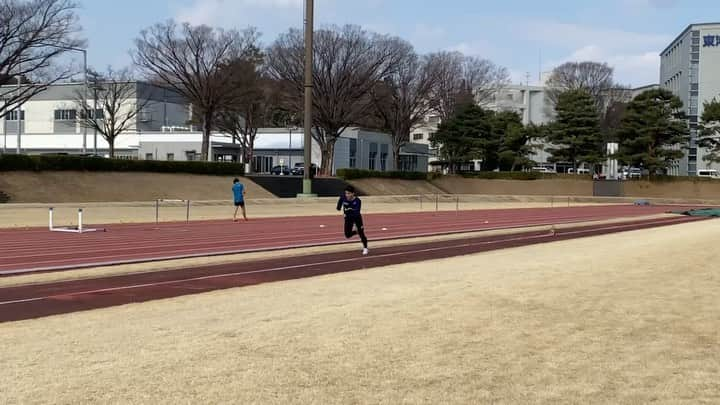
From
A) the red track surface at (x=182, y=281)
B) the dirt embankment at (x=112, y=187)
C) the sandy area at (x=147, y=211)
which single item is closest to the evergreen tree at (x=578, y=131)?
the sandy area at (x=147, y=211)

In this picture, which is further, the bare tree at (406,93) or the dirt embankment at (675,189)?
the dirt embankment at (675,189)

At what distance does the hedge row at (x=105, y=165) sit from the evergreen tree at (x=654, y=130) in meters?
34.6

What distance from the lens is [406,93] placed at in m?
64.8

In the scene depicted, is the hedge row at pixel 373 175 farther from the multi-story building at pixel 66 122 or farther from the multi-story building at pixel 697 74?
the multi-story building at pixel 697 74

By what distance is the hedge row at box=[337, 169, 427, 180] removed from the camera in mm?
57656

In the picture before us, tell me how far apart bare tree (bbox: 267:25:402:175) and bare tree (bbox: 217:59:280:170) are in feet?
4.56

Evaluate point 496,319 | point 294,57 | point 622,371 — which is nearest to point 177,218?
point 496,319

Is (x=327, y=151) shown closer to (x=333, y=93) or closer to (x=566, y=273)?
(x=333, y=93)

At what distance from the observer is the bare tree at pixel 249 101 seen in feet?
181

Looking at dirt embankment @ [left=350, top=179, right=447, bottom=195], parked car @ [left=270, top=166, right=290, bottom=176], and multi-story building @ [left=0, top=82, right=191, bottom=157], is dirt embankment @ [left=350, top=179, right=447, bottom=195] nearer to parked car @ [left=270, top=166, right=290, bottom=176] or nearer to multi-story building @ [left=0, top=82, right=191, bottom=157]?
parked car @ [left=270, top=166, right=290, bottom=176]

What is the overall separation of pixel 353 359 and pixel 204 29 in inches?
1963

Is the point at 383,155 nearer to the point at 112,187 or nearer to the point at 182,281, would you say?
the point at 112,187

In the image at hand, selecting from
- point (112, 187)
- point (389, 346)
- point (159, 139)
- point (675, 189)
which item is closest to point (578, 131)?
point (675, 189)

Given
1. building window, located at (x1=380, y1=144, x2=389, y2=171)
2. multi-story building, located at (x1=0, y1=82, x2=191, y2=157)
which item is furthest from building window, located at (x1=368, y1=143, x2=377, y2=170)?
multi-story building, located at (x1=0, y1=82, x2=191, y2=157)
